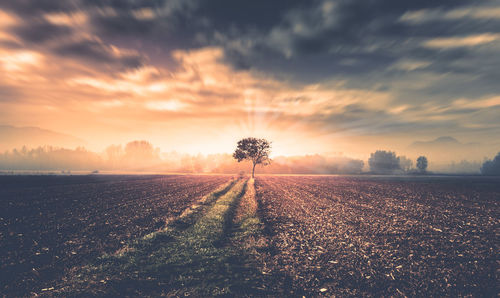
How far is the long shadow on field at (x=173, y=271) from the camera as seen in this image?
8.46 metres

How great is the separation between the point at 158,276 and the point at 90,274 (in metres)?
3.11

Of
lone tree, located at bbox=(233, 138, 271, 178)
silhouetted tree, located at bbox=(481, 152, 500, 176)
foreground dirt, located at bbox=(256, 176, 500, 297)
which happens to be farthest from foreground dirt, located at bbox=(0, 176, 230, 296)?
silhouetted tree, located at bbox=(481, 152, 500, 176)

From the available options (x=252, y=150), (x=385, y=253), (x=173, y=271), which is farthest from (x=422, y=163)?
(x=173, y=271)

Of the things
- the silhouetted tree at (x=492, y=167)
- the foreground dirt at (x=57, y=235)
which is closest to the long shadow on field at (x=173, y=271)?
the foreground dirt at (x=57, y=235)

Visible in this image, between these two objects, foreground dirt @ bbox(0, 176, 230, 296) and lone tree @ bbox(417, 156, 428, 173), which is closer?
foreground dirt @ bbox(0, 176, 230, 296)

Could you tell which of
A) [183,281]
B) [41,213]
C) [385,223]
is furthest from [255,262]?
[41,213]

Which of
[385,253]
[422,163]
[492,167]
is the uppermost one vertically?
[422,163]

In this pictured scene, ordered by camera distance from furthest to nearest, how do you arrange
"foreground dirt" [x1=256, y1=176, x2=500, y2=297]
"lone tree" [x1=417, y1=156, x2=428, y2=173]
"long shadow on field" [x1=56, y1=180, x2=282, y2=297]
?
"lone tree" [x1=417, y1=156, x2=428, y2=173] < "foreground dirt" [x1=256, y1=176, x2=500, y2=297] < "long shadow on field" [x1=56, y1=180, x2=282, y2=297]

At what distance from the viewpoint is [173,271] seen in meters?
10.0

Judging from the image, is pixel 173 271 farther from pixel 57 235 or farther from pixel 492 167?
pixel 492 167

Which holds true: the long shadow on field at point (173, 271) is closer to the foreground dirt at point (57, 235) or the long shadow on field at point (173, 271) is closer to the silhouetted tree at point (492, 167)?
the foreground dirt at point (57, 235)

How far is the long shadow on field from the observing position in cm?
846

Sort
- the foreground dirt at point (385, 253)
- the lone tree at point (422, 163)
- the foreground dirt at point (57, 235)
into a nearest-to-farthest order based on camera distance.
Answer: the foreground dirt at point (385, 253) → the foreground dirt at point (57, 235) → the lone tree at point (422, 163)

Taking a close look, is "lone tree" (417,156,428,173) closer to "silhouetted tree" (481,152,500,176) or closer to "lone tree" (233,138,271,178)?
"silhouetted tree" (481,152,500,176)
